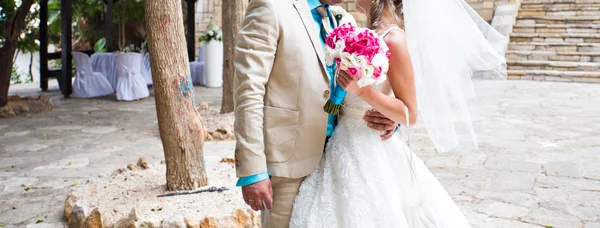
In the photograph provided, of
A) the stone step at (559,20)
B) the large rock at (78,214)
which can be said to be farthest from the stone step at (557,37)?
the large rock at (78,214)

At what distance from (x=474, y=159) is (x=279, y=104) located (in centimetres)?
405

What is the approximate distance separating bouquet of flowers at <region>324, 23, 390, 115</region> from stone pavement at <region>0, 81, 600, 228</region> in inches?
91.4

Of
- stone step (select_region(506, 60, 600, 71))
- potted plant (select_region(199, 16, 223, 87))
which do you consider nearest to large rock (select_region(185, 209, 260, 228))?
potted plant (select_region(199, 16, 223, 87))

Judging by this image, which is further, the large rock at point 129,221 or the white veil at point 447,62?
the large rock at point 129,221

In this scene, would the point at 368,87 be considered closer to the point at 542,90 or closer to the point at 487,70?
the point at 487,70

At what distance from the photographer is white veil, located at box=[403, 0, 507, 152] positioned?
5.93 ft

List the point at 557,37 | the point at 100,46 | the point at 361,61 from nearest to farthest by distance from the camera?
1. the point at 361,61
2. the point at 557,37
3. the point at 100,46

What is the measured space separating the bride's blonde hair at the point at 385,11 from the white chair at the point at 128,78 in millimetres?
8975

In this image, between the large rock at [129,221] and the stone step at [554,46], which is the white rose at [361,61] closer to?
the large rock at [129,221]

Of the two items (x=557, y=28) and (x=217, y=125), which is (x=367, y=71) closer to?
(x=217, y=125)

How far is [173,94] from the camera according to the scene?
3592 millimetres

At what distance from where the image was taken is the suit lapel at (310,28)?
1.76m

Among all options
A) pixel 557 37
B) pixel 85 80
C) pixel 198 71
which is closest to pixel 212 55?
pixel 198 71

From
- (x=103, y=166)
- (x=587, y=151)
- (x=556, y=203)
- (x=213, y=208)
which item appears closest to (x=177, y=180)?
(x=213, y=208)
